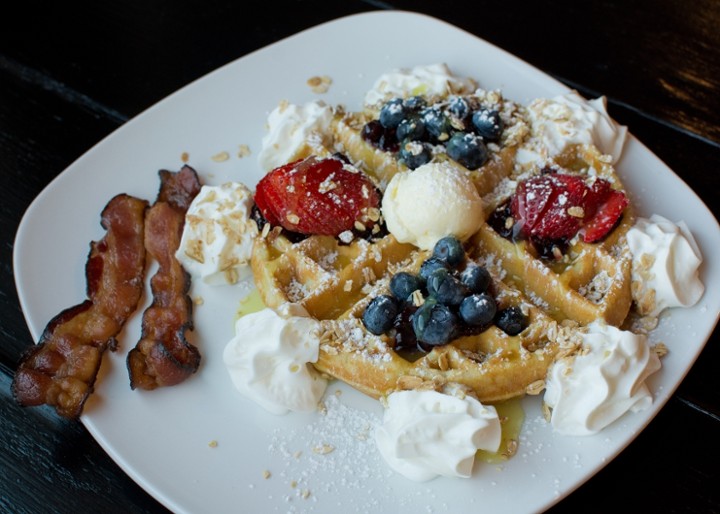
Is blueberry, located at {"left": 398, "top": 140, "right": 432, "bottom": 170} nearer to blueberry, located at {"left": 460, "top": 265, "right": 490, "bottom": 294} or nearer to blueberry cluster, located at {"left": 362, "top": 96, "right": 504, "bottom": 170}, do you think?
blueberry cluster, located at {"left": 362, "top": 96, "right": 504, "bottom": 170}

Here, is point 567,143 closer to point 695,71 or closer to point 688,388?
point 688,388

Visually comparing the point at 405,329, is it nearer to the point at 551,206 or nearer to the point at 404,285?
the point at 404,285

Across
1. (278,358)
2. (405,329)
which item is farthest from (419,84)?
(278,358)

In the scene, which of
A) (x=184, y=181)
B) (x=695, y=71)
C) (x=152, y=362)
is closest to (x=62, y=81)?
(x=184, y=181)

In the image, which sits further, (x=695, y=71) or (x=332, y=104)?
(x=695, y=71)

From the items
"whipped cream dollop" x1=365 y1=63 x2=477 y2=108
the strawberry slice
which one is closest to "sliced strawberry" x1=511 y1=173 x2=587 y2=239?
the strawberry slice

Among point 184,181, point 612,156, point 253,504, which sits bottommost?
point 253,504
